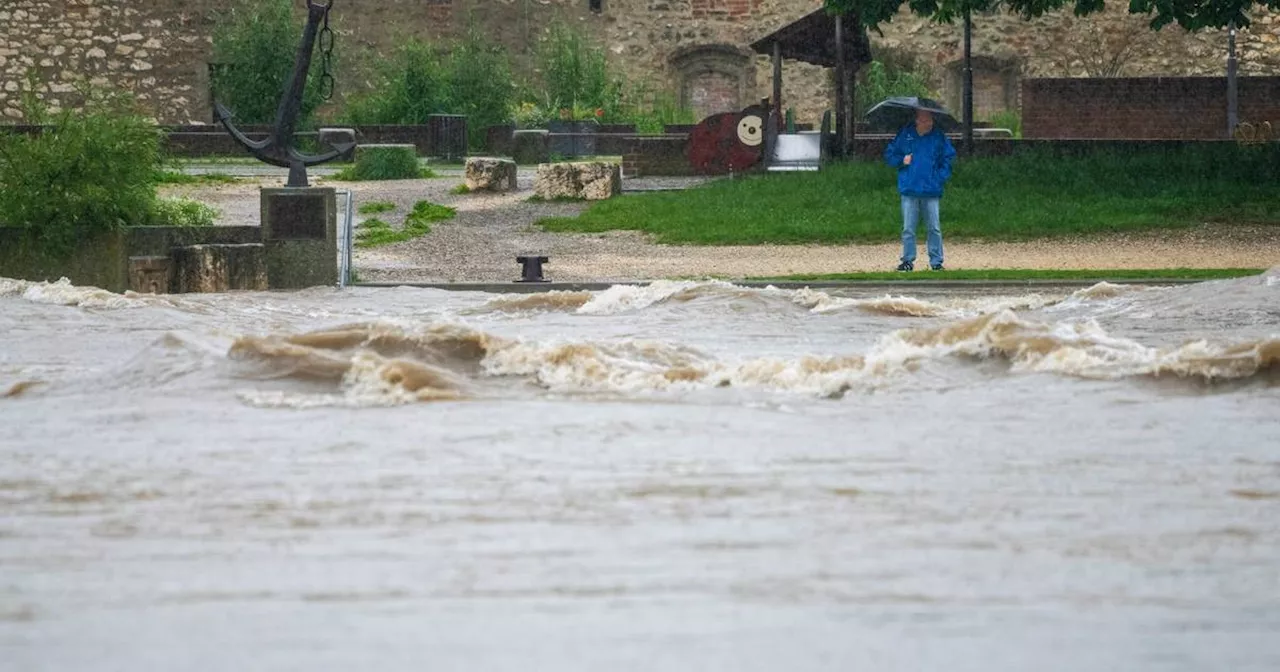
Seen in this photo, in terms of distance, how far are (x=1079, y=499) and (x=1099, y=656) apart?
2.47 m

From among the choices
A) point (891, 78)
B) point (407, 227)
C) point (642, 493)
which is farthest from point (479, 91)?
point (642, 493)

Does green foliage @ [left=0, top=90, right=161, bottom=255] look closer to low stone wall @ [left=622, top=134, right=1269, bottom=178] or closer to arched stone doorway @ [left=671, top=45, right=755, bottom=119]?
low stone wall @ [left=622, top=134, right=1269, bottom=178]

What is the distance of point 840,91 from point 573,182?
4.70 meters

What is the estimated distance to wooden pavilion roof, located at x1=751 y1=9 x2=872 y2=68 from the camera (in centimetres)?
3316

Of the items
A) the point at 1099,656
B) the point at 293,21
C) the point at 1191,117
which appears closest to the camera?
the point at 1099,656

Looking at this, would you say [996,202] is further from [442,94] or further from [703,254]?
[442,94]

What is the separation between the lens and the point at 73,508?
32.9 ft

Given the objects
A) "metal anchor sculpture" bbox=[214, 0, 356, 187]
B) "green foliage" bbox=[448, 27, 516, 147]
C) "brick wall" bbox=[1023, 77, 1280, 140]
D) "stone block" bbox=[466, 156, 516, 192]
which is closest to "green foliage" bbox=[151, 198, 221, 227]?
"metal anchor sculpture" bbox=[214, 0, 356, 187]

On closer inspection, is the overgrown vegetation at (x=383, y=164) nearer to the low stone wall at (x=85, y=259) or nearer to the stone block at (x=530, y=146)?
the stone block at (x=530, y=146)

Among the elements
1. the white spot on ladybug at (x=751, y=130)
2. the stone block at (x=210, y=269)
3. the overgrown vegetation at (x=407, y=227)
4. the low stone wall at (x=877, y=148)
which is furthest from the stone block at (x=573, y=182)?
the stone block at (x=210, y=269)

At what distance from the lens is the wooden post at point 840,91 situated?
31531mm

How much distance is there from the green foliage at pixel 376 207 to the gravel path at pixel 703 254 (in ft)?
0.98

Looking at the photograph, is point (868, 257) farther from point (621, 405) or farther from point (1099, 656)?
point (1099, 656)

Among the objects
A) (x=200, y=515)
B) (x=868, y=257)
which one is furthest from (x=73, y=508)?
(x=868, y=257)
